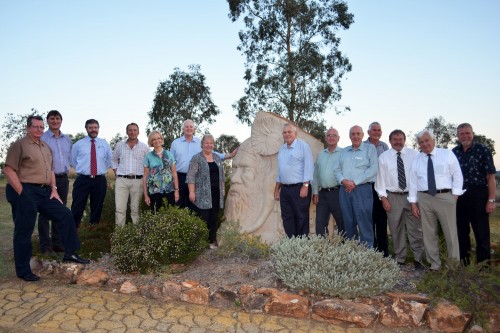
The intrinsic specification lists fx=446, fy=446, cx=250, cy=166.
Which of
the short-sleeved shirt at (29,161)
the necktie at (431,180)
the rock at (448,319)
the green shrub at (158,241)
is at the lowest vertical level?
the rock at (448,319)

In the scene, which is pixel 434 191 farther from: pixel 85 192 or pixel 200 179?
pixel 85 192

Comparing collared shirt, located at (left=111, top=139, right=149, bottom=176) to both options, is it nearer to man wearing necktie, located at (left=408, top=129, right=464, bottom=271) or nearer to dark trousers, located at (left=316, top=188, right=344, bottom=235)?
dark trousers, located at (left=316, top=188, right=344, bottom=235)

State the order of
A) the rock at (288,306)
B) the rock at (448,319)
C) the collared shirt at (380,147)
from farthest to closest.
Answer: the collared shirt at (380,147), the rock at (288,306), the rock at (448,319)

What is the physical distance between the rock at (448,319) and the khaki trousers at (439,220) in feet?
3.10

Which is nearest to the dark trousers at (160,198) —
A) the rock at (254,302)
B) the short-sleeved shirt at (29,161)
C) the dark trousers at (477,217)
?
the short-sleeved shirt at (29,161)

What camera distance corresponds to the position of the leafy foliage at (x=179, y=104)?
1034 inches

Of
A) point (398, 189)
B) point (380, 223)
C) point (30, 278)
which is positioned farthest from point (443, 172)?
point (30, 278)

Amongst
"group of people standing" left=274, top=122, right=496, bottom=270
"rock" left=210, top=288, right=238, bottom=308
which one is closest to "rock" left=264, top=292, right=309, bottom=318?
"rock" left=210, top=288, right=238, bottom=308

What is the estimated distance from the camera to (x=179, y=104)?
26.4 meters

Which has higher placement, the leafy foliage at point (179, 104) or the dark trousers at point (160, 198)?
the leafy foliage at point (179, 104)

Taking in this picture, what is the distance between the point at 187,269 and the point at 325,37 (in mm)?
18498

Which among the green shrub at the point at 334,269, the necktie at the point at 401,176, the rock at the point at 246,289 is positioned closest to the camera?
the green shrub at the point at 334,269

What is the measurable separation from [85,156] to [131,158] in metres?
0.75

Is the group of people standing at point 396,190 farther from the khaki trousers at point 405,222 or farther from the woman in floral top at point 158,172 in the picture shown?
the woman in floral top at point 158,172
